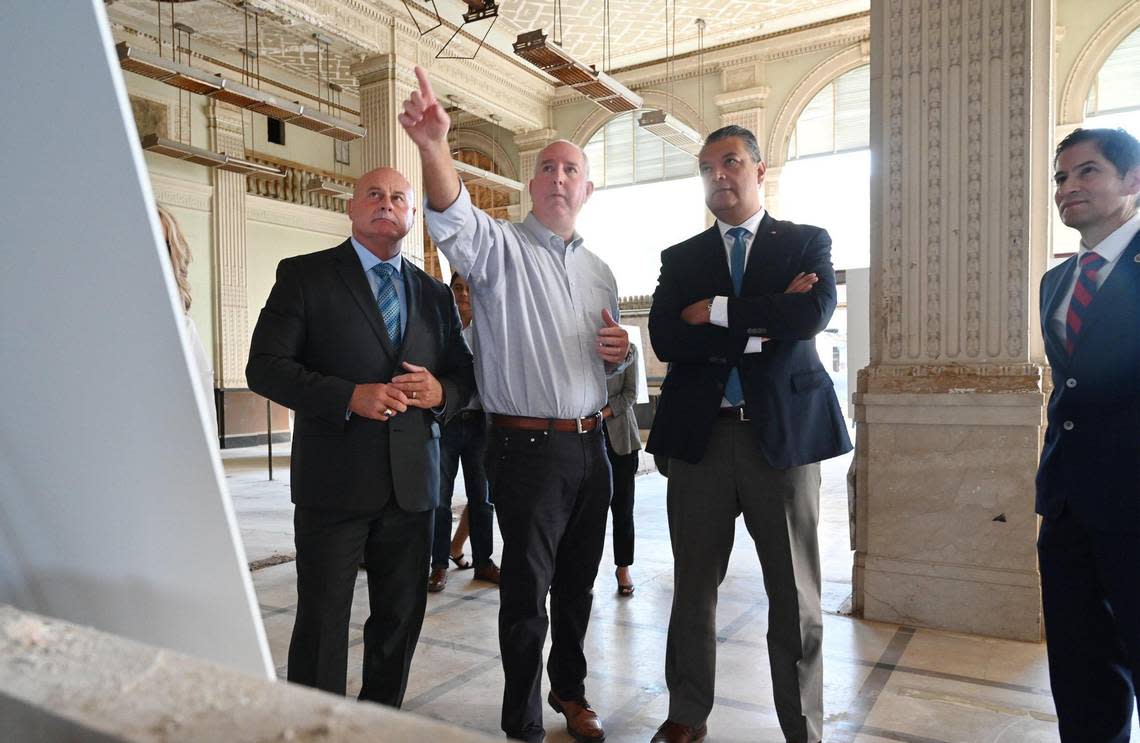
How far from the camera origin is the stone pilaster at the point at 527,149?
59.9 feet

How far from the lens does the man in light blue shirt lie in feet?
7.98

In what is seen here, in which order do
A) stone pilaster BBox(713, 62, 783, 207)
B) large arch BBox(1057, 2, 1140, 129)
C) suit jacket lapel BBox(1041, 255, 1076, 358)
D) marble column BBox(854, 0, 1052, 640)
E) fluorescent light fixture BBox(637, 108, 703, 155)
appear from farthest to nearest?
1. stone pilaster BBox(713, 62, 783, 207)
2. fluorescent light fixture BBox(637, 108, 703, 155)
3. large arch BBox(1057, 2, 1140, 129)
4. marble column BBox(854, 0, 1052, 640)
5. suit jacket lapel BBox(1041, 255, 1076, 358)

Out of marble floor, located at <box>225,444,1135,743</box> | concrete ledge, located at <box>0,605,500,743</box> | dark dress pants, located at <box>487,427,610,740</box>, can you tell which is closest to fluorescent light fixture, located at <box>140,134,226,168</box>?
marble floor, located at <box>225,444,1135,743</box>

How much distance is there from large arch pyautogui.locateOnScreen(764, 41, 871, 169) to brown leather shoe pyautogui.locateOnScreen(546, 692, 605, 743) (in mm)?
14684

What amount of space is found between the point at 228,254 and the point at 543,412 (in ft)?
49.0

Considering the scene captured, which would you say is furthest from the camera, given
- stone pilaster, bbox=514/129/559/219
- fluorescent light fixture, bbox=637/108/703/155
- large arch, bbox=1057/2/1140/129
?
stone pilaster, bbox=514/129/559/219

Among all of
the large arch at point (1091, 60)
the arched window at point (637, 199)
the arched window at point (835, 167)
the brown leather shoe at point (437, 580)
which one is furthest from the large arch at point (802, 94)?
the brown leather shoe at point (437, 580)

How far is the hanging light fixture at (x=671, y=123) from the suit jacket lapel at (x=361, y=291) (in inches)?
451

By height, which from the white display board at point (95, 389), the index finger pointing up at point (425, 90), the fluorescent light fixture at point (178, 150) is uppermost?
the fluorescent light fixture at point (178, 150)

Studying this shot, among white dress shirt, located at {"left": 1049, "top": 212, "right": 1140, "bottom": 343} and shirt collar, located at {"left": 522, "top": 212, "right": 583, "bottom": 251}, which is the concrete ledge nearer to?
shirt collar, located at {"left": 522, "top": 212, "right": 583, "bottom": 251}

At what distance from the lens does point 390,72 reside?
13.0 meters

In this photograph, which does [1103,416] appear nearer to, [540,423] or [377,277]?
[540,423]

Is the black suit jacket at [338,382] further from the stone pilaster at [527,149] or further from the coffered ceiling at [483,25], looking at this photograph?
the stone pilaster at [527,149]

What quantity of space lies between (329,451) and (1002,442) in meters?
2.85
